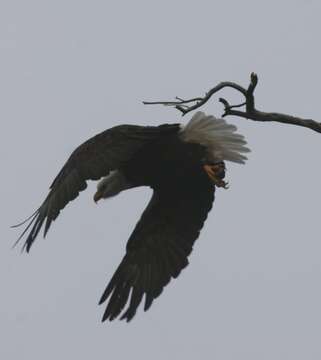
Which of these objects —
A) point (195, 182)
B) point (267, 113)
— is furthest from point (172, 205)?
point (267, 113)

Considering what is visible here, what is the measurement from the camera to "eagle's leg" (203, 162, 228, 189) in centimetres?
833

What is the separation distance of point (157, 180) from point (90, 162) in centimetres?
107

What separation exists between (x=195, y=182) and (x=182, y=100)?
1.93m

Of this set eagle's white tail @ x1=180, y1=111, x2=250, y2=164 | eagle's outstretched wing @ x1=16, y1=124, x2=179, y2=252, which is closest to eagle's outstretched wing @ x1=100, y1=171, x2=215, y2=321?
eagle's white tail @ x1=180, y1=111, x2=250, y2=164

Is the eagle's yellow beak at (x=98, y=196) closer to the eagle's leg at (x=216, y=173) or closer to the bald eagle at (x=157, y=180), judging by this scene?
the bald eagle at (x=157, y=180)

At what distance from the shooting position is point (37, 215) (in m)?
7.22

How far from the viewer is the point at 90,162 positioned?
7379 mm

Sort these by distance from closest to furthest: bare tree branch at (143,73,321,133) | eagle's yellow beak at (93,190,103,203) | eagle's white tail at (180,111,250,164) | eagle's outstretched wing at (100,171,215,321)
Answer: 1. bare tree branch at (143,73,321,133)
2. eagle's white tail at (180,111,250,164)
3. eagle's outstretched wing at (100,171,215,321)
4. eagle's yellow beak at (93,190,103,203)

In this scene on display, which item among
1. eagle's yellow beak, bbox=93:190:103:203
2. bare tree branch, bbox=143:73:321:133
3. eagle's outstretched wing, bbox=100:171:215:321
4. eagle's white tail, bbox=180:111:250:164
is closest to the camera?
bare tree branch, bbox=143:73:321:133

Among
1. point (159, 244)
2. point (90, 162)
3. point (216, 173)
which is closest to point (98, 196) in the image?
point (159, 244)

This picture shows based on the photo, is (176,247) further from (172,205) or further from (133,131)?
(133,131)

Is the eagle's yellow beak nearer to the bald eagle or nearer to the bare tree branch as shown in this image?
the bald eagle

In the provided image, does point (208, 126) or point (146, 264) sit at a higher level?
point (208, 126)

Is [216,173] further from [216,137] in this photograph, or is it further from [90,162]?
[90,162]
